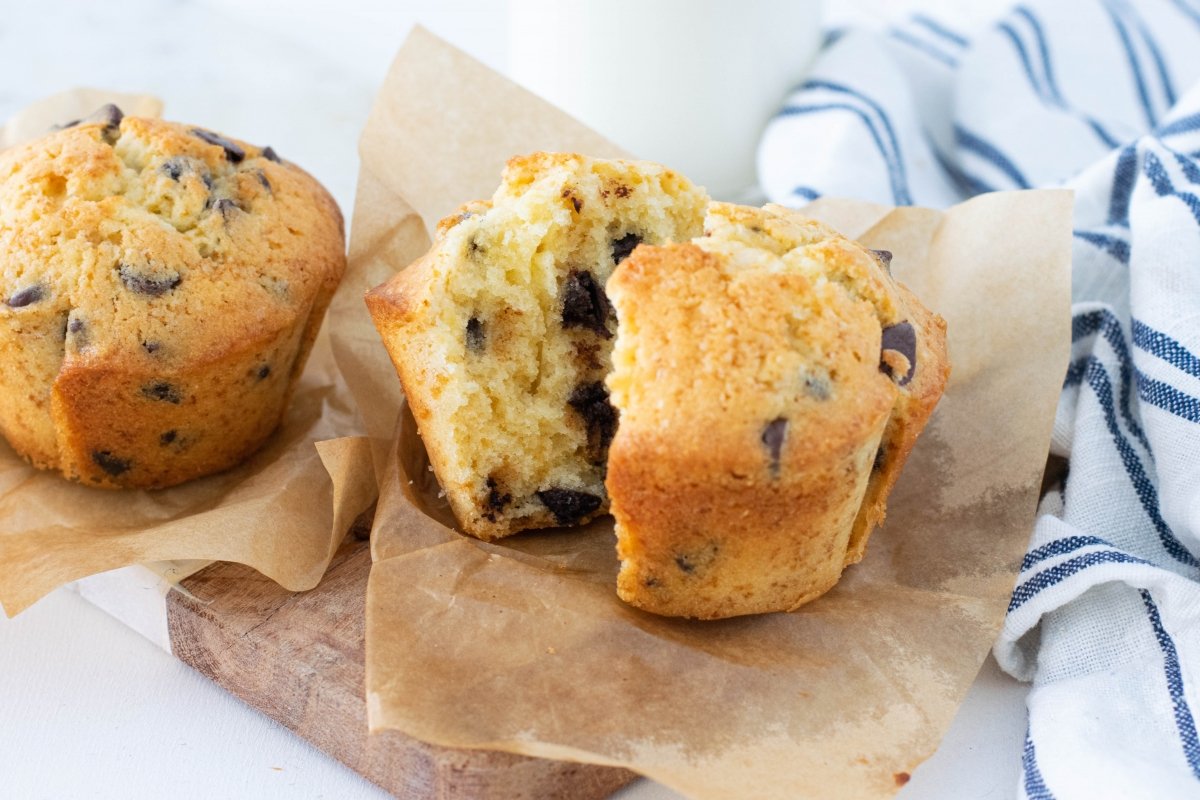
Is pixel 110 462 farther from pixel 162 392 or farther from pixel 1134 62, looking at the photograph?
pixel 1134 62

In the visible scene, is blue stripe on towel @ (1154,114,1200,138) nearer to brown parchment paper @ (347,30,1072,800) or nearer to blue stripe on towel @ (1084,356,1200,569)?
brown parchment paper @ (347,30,1072,800)

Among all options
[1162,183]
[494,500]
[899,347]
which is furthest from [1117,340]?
[494,500]

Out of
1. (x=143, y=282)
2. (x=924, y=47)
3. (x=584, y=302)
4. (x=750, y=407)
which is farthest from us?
(x=924, y=47)

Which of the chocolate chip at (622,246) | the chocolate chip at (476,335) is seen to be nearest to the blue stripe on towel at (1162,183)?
the chocolate chip at (622,246)

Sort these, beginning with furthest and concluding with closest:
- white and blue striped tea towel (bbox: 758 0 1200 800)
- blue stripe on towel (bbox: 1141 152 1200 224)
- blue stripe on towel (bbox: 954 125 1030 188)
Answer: blue stripe on towel (bbox: 954 125 1030 188) → blue stripe on towel (bbox: 1141 152 1200 224) → white and blue striped tea towel (bbox: 758 0 1200 800)

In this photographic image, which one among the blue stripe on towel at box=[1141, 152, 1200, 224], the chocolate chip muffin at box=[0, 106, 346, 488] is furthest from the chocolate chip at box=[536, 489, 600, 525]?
the blue stripe on towel at box=[1141, 152, 1200, 224]

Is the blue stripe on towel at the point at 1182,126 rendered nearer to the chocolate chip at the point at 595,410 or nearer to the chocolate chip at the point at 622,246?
the chocolate chip at the point at 622,246
